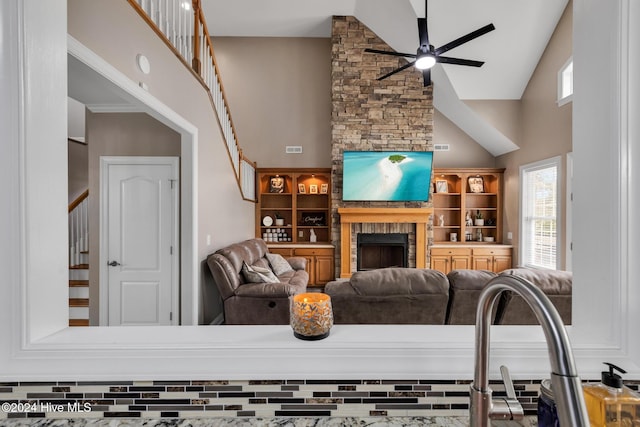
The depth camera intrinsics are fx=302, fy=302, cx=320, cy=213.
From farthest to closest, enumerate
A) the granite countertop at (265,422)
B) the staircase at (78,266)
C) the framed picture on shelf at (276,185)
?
1. the framed picture on shelf at (276,185)
2. the staircase at (78,266)
3. the granite countertop at (265,422)

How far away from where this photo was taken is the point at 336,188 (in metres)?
5.78

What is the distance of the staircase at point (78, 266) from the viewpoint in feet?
11.1

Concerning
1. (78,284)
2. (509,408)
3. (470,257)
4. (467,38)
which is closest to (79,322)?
(78,284)

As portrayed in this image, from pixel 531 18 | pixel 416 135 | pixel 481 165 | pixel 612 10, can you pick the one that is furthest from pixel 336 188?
pixel 612 10

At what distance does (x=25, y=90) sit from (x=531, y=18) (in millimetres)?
5941

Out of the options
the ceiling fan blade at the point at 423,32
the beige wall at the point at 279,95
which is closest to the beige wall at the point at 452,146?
the beige wall at the point at 279,95

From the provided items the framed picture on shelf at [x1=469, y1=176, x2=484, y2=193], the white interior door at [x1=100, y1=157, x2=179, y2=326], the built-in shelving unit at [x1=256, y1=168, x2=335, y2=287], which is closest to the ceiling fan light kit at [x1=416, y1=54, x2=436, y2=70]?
the white interior door at [x1=100, y1=157, x2=179, y2=326]

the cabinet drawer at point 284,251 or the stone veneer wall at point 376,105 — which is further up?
the stone veneer wall at point 376,105

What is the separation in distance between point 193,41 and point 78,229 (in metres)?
2.70

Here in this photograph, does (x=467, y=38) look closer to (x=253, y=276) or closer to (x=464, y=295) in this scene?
(x=464, y=295)

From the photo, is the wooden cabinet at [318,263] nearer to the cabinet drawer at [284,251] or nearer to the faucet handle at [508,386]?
the cabinet drawer at [284,251]

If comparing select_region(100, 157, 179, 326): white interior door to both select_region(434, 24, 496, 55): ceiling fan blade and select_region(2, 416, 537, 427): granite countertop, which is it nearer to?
select_region(2, 416, 537, 427): granite countertop

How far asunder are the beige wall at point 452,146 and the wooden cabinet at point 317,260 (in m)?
2.96

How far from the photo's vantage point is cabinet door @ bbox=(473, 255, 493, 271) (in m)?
5.76
